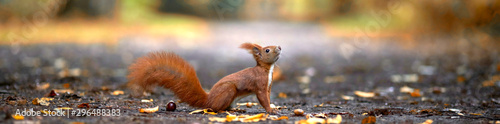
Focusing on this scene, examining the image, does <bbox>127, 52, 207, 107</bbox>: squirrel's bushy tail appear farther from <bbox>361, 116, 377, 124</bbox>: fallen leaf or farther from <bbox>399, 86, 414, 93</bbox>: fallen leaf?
<bbox>399, 86, 414, 93</bbox>: fallen leaf

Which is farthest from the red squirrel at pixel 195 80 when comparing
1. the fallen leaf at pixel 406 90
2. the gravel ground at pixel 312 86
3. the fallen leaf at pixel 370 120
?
the fallen leaf at pixel 406 90

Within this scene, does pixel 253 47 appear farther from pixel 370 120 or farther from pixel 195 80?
pixel 370 120

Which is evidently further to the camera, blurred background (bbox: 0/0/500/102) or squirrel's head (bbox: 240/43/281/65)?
blurred background (bbox: 0/0/500/102)

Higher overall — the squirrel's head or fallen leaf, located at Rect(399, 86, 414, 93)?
the squirrel's head

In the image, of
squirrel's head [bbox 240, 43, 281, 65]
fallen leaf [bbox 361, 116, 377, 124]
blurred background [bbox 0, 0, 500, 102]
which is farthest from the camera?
blurred background [bbox 0, 0, 500, 102]

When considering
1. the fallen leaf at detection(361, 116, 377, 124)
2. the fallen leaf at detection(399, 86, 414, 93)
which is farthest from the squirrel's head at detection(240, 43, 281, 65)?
the fallen leaf at detection(399, 86, 414, 93)

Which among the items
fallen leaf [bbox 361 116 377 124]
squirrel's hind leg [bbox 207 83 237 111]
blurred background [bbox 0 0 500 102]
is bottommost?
fallen leaf [bbox 361 116 377 124]

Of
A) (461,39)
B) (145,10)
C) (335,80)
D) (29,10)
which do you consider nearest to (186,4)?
(145,10)

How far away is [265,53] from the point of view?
12.8 ft

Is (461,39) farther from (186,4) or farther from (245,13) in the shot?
(245,13)

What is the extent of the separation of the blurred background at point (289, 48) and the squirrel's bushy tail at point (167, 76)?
84 cm

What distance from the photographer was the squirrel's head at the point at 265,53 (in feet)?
12.8

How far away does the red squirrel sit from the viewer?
147 inches

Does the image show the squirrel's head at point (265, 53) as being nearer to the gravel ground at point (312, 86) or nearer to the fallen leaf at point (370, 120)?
the gravel ground at point (312, 86)
